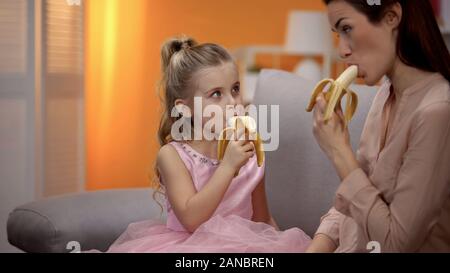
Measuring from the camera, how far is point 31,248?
1.36 metres

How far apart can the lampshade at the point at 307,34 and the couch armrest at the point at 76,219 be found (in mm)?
1947

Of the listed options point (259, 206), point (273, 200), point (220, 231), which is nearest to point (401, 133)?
point (220, 231)

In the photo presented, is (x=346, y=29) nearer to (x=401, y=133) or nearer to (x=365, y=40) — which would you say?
(x=365, y=40)

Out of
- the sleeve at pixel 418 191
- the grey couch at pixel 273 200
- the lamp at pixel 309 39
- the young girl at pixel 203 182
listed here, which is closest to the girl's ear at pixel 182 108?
the young girl at pixel 203 182

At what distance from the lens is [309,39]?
3340 mm

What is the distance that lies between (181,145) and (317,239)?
11.9 inches

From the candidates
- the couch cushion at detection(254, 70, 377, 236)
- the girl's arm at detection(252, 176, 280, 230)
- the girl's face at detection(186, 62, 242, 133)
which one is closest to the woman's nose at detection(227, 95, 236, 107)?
the girl's face at detection(186, 62, 242, 133)

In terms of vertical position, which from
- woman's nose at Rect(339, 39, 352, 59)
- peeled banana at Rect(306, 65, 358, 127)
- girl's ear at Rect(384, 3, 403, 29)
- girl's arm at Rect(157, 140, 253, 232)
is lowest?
girl's arm at Rect(157, 140, 253, 232)

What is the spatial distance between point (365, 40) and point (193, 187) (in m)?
0.40

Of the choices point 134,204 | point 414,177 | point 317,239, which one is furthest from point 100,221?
point 414,177

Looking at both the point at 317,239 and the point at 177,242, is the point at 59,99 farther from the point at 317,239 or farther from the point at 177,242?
the point at 317,239

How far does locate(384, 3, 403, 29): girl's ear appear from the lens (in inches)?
38.1

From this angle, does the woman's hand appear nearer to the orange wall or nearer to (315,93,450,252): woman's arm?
(315,93,450,252): woman's arm

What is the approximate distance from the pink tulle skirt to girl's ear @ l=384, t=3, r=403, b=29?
0.39 metres
